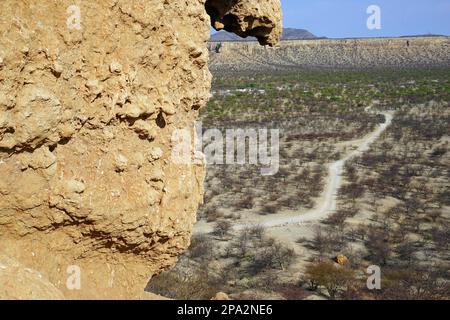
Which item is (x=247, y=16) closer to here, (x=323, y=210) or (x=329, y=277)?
(x=329, y=277)

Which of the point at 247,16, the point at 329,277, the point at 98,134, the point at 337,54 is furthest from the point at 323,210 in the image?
the point at 337,54

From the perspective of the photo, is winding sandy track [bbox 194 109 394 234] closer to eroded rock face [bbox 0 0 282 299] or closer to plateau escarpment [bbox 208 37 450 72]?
eroded rock face [bbox 0 0 282 299]

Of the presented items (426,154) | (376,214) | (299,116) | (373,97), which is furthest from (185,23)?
(373,97)

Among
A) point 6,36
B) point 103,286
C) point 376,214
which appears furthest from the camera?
point 376,214

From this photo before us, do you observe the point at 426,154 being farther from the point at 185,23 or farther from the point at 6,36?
the point at 6,36

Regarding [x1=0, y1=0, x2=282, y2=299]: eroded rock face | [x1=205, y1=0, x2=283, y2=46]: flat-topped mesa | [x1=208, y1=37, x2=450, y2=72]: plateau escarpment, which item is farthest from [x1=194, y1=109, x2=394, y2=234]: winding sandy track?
[x1=208, y1=37, x2=450, y2=72]: plateau escarpment
